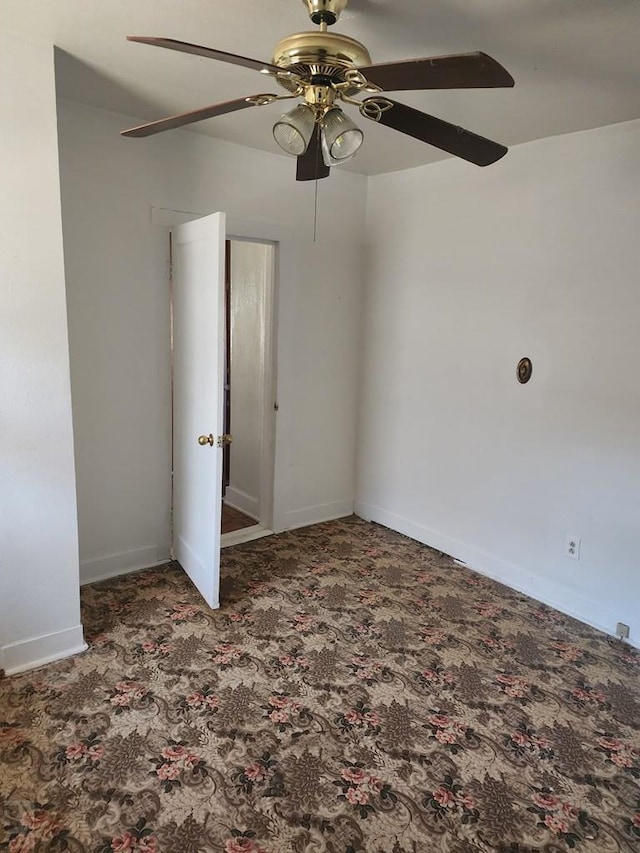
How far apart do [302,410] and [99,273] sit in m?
1.65

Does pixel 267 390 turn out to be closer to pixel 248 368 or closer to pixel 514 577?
pixel 248 368

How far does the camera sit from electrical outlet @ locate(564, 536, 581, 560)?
3.09m

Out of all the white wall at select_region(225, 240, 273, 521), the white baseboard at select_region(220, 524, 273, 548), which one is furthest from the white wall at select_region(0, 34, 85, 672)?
the white wall at select_region(225, 240, 273, 521)

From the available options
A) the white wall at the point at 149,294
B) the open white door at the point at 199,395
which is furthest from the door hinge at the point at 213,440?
the white wall at the point at 149,294

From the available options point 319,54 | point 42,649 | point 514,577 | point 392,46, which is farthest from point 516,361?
point 42,649

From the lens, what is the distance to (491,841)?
70.1 inches

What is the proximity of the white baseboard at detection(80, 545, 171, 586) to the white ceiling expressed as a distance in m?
2.44

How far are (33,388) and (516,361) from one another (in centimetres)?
250

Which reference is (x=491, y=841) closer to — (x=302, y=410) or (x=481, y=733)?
(x=481, y=733)

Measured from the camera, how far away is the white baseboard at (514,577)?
3.02 metres

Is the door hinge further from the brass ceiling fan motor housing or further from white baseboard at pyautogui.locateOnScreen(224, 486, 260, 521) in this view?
the brass ceiling fan motor housing

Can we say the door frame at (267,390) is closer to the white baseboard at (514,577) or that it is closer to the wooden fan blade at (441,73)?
the white baseboard at (514,577)

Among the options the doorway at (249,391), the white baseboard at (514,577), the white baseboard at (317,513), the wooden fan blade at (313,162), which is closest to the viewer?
the wooden fan blade at (313,162)

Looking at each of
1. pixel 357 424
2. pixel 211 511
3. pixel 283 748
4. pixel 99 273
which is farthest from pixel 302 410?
pixel 283 748
